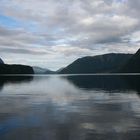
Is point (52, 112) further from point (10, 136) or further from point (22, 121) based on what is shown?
point (10, 136)

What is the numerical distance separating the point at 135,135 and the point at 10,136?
958 cm

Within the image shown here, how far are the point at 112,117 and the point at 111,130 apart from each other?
A: 7.63 metres

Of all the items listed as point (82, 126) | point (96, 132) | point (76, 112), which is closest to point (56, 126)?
point (82, 126)

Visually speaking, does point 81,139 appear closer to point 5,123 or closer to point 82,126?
point 82,126

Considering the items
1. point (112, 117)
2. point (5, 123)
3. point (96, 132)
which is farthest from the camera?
point (112, 117)

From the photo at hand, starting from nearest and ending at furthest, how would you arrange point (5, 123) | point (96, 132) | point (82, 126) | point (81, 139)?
point (81, 139)
point (96, 132)
point (82, 126)
point (5, 123)

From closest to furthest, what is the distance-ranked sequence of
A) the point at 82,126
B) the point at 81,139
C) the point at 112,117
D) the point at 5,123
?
the point at 81,139
the point at 82,126
the point at 5,123
the point at 112,117

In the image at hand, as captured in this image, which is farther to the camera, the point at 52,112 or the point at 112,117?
the point at 52,112

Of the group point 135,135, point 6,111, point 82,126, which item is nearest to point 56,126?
point 82,126

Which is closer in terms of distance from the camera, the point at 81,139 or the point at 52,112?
the point at 81,139

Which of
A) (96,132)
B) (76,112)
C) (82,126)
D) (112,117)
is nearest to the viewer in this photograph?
(96,132)

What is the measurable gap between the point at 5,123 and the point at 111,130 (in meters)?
10.3

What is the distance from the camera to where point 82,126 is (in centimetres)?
2842

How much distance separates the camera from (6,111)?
129 feet
